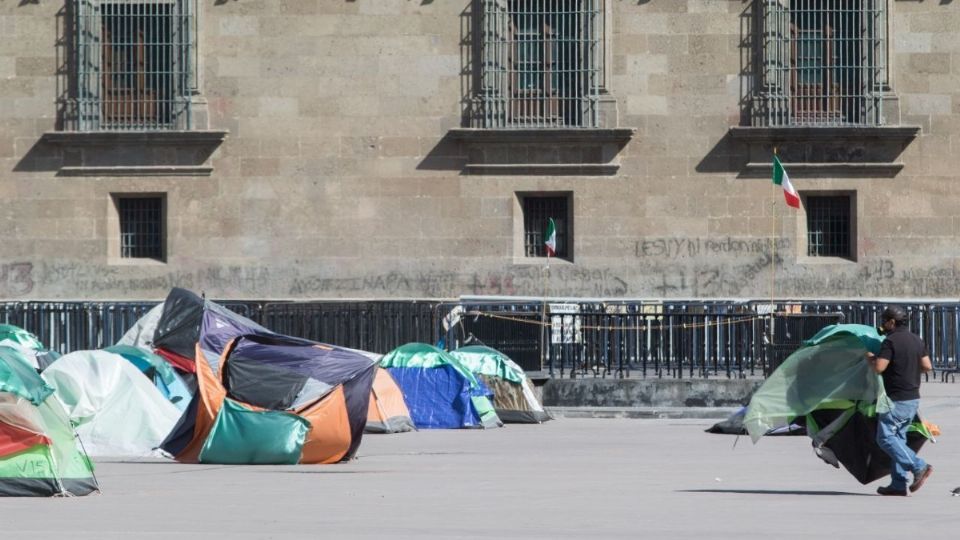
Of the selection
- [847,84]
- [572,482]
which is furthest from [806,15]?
[572,482]

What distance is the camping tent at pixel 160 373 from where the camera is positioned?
22.2 m

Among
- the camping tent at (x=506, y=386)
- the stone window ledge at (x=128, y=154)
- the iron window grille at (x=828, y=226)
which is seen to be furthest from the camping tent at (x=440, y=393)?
the iron window grille at (x=828, y=226)

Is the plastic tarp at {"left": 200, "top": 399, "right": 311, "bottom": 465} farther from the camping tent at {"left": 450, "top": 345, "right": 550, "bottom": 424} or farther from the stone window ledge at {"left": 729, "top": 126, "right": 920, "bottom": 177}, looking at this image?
the stone window ledge at {"left": 729, "top": 126, "right": 920, "bottom": 177}

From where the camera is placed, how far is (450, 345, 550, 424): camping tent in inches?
1019

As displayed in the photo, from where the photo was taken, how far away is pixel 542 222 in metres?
35.3

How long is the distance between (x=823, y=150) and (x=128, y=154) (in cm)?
1224

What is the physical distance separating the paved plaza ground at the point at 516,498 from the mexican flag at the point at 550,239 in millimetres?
11243

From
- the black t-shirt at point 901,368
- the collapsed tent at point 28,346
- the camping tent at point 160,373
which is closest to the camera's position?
the black t-shirt at point 901,368

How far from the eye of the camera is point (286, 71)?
116 feet

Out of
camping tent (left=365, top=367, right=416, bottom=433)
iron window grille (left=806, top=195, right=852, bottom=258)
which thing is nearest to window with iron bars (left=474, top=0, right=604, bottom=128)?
iron window grille (left=806, top=195, right=852, bottom=258)

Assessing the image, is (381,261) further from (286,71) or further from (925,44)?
(925,44)

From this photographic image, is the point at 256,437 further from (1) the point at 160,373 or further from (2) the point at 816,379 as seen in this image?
(2) the point at 816,379

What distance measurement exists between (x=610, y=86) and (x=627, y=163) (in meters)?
A: 1.38

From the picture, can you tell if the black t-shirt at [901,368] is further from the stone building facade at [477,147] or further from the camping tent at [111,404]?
the stone building facade at [477,147]
